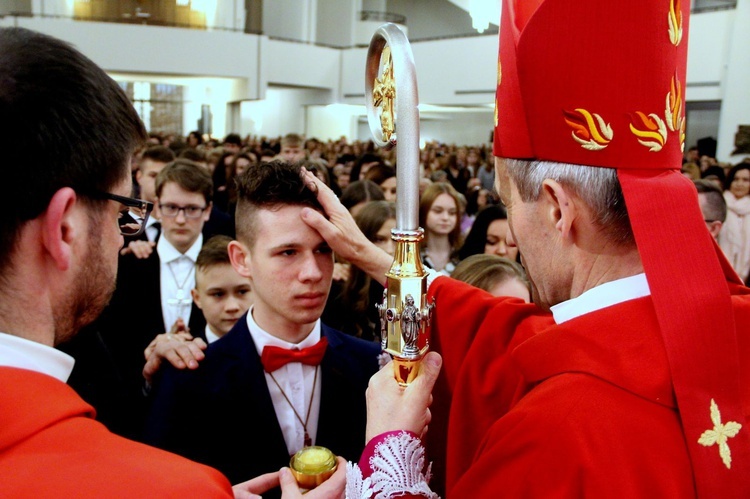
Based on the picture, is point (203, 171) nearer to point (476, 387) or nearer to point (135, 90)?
point (476, 387)

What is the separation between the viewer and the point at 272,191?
210 centimetres

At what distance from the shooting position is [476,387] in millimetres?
1662

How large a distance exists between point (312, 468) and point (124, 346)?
6.90 ft

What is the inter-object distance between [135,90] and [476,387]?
2009 cm

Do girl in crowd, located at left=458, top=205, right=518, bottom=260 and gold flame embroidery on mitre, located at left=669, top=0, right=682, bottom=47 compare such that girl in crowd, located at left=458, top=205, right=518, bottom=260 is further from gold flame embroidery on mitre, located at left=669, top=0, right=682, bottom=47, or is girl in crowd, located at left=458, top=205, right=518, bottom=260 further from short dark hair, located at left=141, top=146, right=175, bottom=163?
gold flame embroidery on mitre, located at left=669, top=0, right=682, bottom=47

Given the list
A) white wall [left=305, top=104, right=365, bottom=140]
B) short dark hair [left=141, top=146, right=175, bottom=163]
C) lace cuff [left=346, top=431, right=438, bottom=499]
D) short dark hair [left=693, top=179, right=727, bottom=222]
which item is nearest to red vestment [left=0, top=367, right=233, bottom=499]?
lace cuff [left=346, top=431, right=438, bottom=499]

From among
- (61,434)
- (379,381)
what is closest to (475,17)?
(379,381)

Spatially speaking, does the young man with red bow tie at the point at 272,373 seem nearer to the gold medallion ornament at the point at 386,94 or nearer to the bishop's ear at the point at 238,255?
the bishop's ear at the point at 238,255

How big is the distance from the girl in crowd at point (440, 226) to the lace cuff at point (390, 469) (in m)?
3.12

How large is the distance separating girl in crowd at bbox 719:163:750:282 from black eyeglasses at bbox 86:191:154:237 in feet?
16.4

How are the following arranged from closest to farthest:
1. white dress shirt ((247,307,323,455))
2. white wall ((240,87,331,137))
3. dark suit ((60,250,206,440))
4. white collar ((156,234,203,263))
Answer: white dress shirt ((247,307,323,455)) < dark suit ((60,250,206,440)) < white collar ((156,234,203,263)) < white wall ((240,87,331,137))

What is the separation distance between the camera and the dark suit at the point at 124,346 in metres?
2.38

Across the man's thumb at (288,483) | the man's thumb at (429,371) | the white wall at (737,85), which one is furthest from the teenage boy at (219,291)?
the white wall at (737,85)

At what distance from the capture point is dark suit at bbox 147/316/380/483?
6.31 feet
